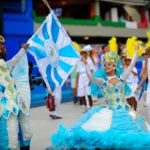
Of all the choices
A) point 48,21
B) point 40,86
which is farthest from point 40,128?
point 40,86

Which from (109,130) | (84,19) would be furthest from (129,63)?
(84,19)

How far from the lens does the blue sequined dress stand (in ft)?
14.4

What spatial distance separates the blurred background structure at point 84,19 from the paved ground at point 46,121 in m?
3.54

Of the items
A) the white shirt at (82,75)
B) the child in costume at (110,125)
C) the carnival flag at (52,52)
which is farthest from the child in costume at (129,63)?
the child in costume at (110,125)

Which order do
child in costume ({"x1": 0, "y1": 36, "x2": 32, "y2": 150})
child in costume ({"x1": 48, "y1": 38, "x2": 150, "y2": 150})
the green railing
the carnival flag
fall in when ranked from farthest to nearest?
the green railing → the carnival flag → child in costume ({"x1": 48, "y1": 38, "x2": 150, "y2": 150}) → child in costume ({"x1": 0, "y1": 36, "x2": 32, "y2": 150})

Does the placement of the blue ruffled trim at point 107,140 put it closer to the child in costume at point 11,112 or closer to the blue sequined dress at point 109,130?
the blue sequined dress at point 109,130

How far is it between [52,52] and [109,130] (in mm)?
1601

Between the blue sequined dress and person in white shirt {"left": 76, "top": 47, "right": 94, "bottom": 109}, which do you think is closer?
the blue sequined dress

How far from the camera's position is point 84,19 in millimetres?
23141

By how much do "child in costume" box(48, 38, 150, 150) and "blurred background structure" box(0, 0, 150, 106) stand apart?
27.6 ft

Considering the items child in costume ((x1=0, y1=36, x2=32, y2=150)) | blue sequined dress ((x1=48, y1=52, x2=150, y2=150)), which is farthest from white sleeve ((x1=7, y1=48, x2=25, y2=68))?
blue sequined dress ((x1=48, y1=52, x2=150, y2=150))

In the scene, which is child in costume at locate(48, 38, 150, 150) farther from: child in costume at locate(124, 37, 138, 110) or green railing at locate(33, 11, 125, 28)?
green railing at locate(33, 11, 125, 28)

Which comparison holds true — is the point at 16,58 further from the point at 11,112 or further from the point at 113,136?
the point at 113,136

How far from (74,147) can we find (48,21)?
206cm
